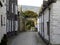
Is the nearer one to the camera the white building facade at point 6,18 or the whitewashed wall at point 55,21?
the whitewashed wall at point 55,21

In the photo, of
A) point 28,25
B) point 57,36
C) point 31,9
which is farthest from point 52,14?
point 31,9

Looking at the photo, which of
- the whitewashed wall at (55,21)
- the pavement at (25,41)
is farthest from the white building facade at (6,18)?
the whitewashed wall at (55,21)

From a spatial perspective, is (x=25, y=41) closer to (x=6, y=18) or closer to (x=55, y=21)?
(x=6, y=18)

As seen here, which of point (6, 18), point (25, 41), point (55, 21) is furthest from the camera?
point (6, 18)

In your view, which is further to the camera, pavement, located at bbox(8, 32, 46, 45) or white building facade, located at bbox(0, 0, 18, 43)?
pavement, located at bbox(8, 32, 46, 45)

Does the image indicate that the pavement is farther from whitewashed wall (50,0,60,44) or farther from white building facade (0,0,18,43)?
whitewashed wall (50,0,60,44)

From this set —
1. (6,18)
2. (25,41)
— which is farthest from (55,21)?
(6,18)

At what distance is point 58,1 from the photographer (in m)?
18.6

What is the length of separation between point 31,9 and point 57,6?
209ft

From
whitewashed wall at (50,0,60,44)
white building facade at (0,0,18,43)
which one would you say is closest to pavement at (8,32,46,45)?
white building facade at (0,0,18,43)

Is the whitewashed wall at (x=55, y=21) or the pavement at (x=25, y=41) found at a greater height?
the whitewashed wall at (x=55, y=21)

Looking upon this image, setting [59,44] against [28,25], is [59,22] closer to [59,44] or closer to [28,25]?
[59,44]

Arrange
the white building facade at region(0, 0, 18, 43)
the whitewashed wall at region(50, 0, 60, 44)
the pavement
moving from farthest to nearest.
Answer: the pavement → the white building facade at region(0, 0, 18, 43) → the whitewashed wall at region(50, 0, 60, 44)

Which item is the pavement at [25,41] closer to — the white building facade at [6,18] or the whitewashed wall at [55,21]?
the white building facade at [6,18]
